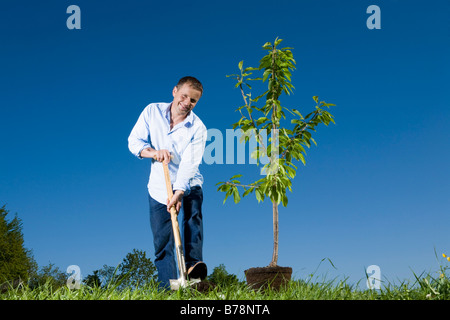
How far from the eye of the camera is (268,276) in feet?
16.1

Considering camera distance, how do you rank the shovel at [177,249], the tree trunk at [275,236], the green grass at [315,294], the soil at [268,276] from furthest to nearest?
the tree trunk at [275,236] < the soil at [268,276] < the shovel at [177,249] < the green grass at [315,294]

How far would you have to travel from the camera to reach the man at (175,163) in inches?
185

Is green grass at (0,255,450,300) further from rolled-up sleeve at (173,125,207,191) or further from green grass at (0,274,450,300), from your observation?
rolled-up sleeve at (173,125,207,191)

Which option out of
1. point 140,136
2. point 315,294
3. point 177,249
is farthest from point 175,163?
point 315,294

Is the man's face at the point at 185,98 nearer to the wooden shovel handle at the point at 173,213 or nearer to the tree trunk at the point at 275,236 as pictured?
the wooden shovel handle at the point at 173,213

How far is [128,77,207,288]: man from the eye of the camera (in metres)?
4.71

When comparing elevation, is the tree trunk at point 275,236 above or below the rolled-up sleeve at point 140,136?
below

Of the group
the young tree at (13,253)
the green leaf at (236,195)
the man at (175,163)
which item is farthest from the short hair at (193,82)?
the young tree at (13,253)

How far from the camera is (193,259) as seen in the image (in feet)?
15.6

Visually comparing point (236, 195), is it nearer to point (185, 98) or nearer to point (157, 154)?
point (157, 154)

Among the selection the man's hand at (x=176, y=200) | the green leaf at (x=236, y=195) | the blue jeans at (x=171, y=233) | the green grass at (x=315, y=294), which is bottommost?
the green grass at (x=315, y=294)

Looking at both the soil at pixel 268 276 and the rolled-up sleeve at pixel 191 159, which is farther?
the soil at pixel 268 276

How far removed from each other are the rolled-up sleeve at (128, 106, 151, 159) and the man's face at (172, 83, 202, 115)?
1.32 ft

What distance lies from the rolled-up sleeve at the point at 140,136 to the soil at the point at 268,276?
1.91 metres
